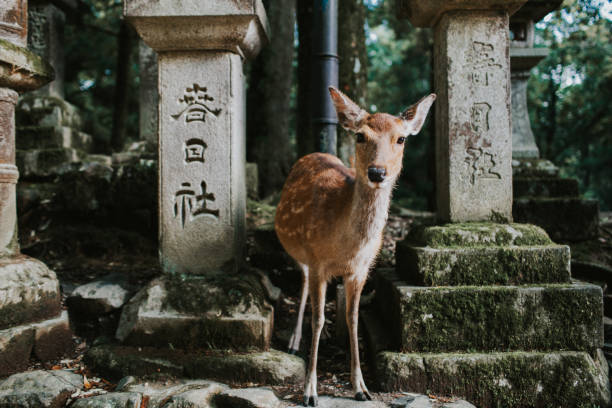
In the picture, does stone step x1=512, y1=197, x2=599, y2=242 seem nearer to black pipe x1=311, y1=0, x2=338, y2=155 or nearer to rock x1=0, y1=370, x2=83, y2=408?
black pipe x1=311, y1=0, x2=338, y2=155

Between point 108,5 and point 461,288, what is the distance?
12.8 meters

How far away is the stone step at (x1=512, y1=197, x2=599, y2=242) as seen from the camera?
4422 mm

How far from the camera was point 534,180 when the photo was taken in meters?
4.84

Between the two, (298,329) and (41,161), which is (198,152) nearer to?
(298,329)

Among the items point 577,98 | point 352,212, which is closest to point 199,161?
point 352,212

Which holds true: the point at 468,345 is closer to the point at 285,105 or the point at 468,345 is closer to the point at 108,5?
the point at 285,105

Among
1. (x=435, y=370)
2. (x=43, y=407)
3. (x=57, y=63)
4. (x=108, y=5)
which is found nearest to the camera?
(x=43, y=407)

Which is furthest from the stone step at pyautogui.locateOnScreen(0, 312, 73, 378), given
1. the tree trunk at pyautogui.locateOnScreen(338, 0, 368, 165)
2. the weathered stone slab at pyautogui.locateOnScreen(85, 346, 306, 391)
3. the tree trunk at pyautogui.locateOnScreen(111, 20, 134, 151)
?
the tree trunk at pyautogui.locateOnScreen(111, 20, 134, 151)

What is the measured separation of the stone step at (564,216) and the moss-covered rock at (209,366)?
10.1ft

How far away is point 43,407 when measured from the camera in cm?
241

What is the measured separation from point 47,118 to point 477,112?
5779 millimetres

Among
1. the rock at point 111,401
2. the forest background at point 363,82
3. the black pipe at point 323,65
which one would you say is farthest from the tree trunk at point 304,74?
the rock at point 111,401

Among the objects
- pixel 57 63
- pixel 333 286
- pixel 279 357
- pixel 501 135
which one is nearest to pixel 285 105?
pixel 57 63

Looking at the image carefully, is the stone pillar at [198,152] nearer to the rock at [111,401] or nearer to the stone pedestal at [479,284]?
the rock at [111,401]
